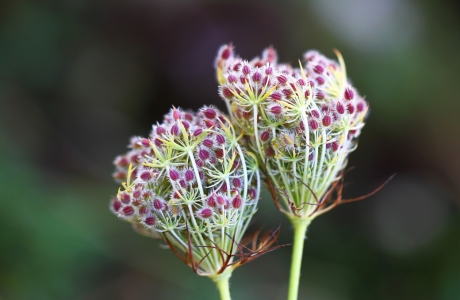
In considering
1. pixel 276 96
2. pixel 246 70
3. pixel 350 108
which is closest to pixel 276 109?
pixel 276 96

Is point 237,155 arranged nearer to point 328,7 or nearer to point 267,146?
point 267,146

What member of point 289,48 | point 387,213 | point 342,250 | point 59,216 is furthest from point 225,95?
point 289,48

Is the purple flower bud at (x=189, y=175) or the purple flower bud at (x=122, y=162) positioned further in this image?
the purple flower bud at (x=122, y=162)

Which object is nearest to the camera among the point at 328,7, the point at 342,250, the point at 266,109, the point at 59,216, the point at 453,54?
the point at 266,109

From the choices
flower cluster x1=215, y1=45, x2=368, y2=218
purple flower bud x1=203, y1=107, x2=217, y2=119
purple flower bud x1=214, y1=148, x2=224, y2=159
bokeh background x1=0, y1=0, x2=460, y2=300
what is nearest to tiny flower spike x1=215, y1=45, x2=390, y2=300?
flower cluster x1=215, y1=45, x2=368, y2=218

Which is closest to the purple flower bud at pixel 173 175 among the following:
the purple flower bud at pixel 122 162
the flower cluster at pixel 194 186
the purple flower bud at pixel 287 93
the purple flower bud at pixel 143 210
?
the flower cluster at pixel 194 186

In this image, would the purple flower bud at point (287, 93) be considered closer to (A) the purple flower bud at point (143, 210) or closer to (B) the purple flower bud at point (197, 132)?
(B) the purple flower bud at point (197, 132)
